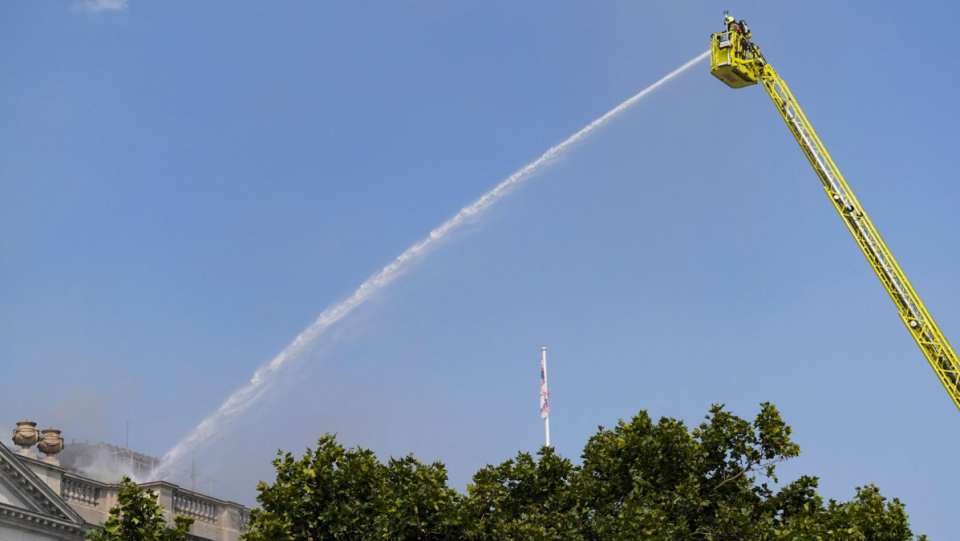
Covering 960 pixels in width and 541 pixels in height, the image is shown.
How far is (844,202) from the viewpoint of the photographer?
79125mm

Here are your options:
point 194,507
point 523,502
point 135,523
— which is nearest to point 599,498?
point 523,502

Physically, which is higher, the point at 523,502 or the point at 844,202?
the point at 844,202

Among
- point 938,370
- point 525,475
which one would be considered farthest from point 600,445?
point 938,370

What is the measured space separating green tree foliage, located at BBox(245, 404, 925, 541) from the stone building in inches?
725

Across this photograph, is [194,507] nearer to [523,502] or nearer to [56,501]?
[56,501]

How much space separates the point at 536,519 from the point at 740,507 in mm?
6004

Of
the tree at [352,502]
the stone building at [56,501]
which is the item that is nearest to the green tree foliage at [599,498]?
the tree at [352,502]

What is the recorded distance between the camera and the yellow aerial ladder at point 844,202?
246 ft

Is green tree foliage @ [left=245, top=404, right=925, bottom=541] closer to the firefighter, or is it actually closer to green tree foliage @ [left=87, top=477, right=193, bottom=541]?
green tree foliage @ [left=87, top=477, right=193, bottom=541]

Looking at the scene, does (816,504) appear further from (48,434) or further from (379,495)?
(48,434)

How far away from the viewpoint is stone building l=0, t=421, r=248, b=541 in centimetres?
5759

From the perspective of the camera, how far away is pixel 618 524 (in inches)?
1641

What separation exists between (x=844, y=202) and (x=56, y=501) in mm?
43843

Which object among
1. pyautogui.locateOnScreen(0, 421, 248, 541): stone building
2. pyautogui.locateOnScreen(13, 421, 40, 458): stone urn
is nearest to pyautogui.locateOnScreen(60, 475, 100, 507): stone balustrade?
pyautogui.locateOnScreen(0, 421, 248, 541): stone building
